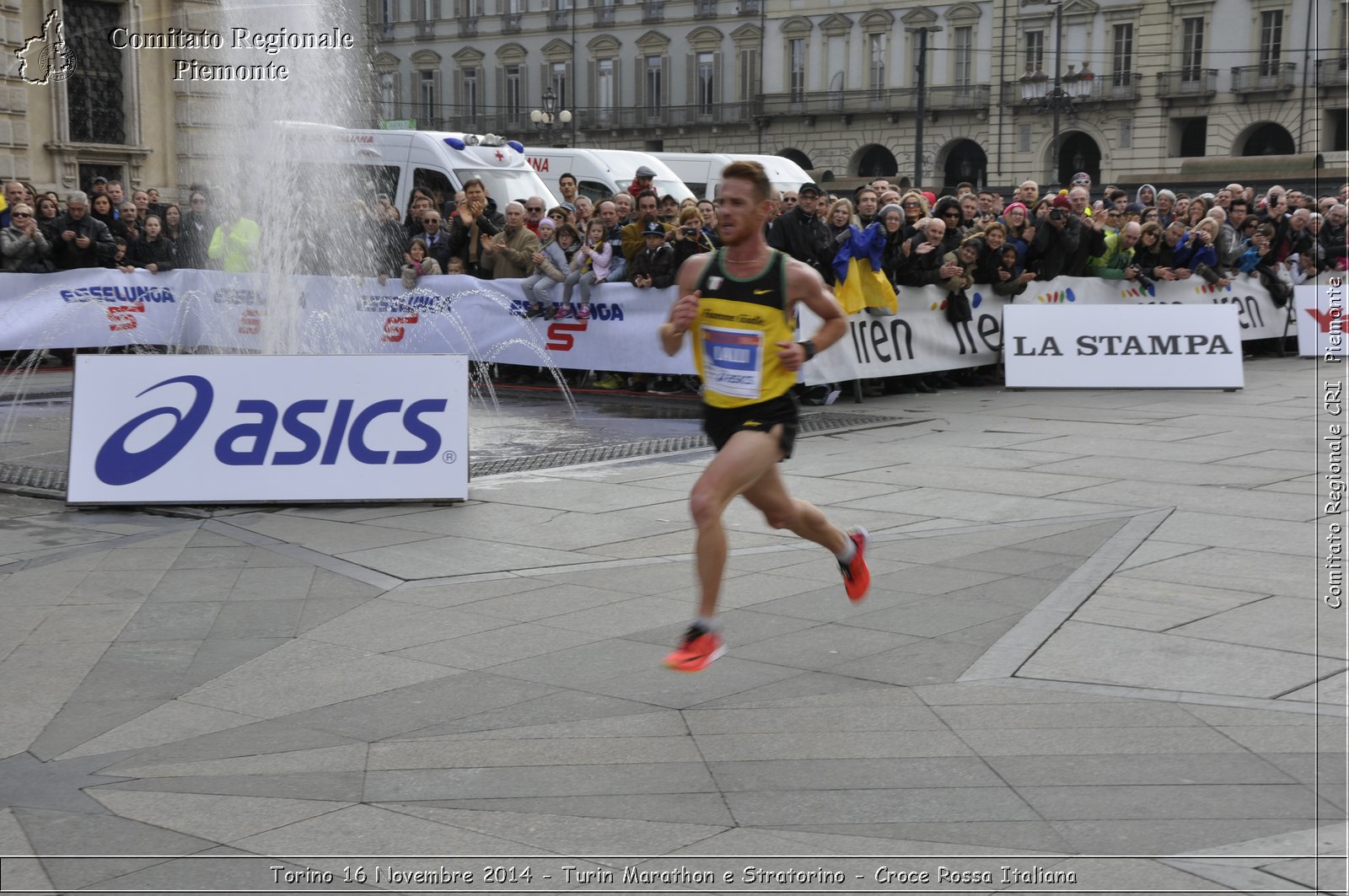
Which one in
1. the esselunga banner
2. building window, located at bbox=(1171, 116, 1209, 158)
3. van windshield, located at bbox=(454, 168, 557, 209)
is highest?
building window, located at bbox=(1171, 116, 1209, 158)

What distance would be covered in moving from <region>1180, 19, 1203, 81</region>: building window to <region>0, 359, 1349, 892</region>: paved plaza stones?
193 ft

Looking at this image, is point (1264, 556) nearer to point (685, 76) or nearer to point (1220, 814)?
point (1220, 814)

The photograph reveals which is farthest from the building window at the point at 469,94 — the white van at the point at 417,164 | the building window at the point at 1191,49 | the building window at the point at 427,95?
the white van at the point at 417,164

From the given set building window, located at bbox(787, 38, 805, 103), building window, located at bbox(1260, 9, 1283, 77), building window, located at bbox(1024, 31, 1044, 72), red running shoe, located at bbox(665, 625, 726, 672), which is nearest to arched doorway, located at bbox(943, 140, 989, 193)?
building window, located at bbox(1024, 31, 1044, 72)

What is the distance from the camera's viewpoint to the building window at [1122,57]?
65.3 metres

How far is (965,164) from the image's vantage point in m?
70.1

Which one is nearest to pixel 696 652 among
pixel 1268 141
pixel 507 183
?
pixel 507 183

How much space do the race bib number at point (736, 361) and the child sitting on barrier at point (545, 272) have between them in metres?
10.1

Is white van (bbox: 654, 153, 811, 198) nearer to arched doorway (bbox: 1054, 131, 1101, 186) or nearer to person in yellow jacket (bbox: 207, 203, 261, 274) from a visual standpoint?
person in yellow jacket (bbox: 207, 203, 261, 274)

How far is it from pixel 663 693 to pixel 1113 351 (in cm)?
1185

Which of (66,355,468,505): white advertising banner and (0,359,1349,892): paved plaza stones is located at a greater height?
(66,355,468,505): white advertising banner

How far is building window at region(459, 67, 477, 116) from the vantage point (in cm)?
7989

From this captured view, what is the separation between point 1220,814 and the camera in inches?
168

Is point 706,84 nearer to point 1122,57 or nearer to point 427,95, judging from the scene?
point 427,95
